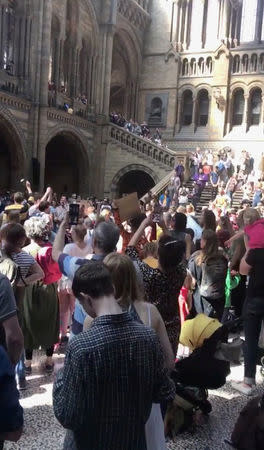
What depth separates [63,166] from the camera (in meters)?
28.6

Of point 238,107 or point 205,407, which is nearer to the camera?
point 205,407

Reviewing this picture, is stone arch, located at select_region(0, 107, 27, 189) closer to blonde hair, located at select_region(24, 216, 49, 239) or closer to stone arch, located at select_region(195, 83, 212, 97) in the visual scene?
stone arch, located at select_region(195, 83, 212, 97)

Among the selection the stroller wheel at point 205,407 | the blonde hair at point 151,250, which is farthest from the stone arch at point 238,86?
the stroller wheel at point 205,407

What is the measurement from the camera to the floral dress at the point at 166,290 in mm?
3701

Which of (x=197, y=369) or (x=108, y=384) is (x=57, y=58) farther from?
(x=108, y=384)

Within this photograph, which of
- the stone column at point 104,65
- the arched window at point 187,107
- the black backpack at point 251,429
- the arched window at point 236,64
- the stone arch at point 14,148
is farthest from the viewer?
the arched window at point 187,107

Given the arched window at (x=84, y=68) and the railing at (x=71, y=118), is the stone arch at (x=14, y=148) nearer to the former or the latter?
the railing at (x=71, y=118)

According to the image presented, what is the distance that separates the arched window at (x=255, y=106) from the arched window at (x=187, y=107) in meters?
3.96

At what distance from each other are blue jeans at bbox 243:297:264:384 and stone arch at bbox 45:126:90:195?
20895 millimetres

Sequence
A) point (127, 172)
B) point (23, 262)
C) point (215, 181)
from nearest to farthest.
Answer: point (23, 262), point (215, 181), point (127, 172)

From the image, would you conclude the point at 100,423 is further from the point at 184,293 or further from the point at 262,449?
the point at 184,293

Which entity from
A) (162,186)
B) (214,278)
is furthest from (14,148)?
(214,278)

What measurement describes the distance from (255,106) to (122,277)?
29404mm

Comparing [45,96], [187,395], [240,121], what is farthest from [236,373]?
[240,121]
